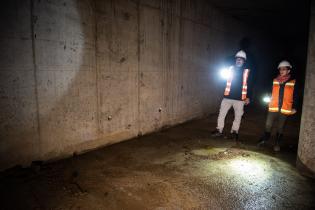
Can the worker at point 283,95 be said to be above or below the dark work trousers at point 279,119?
above

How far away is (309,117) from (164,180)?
8.01ft

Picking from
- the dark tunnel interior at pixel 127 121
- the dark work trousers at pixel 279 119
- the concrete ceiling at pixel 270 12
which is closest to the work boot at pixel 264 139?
the dark tunnel interior at pixel 127 121

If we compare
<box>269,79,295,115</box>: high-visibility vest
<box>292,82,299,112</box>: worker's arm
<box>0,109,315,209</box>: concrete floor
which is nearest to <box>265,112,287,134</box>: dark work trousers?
<box>269,79,295,115</box>: high-visibility vest

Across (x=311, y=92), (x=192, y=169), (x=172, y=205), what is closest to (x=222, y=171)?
(x=192, y=169)

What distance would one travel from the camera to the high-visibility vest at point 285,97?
15.2ft

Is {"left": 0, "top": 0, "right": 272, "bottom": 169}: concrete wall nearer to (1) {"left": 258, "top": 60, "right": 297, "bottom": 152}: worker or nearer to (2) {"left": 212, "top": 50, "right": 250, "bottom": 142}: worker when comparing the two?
(2) {"left": 212, "top": 50, "right": 250, "bottom": 142}: worker

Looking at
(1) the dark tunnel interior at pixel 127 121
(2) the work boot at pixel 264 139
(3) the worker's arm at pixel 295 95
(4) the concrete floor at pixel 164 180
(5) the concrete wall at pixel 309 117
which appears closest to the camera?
(4) the concrete floor at pixel 164 180

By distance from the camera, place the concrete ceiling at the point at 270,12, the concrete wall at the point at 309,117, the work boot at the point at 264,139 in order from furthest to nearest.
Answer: the concrete ceiling at the point at 270,12
the work boot at the point at 264,139
the concrete wall at the point at 309,117

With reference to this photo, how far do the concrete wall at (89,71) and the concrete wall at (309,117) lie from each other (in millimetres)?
3251

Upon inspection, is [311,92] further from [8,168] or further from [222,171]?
[8,168]

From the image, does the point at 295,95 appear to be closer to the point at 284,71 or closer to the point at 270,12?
the point at 284,71

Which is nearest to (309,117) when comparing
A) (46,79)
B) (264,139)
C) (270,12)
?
(264,139)

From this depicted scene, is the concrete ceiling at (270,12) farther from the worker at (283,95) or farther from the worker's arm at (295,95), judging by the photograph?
the worker's arm at (295,95)

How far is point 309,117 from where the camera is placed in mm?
3582
